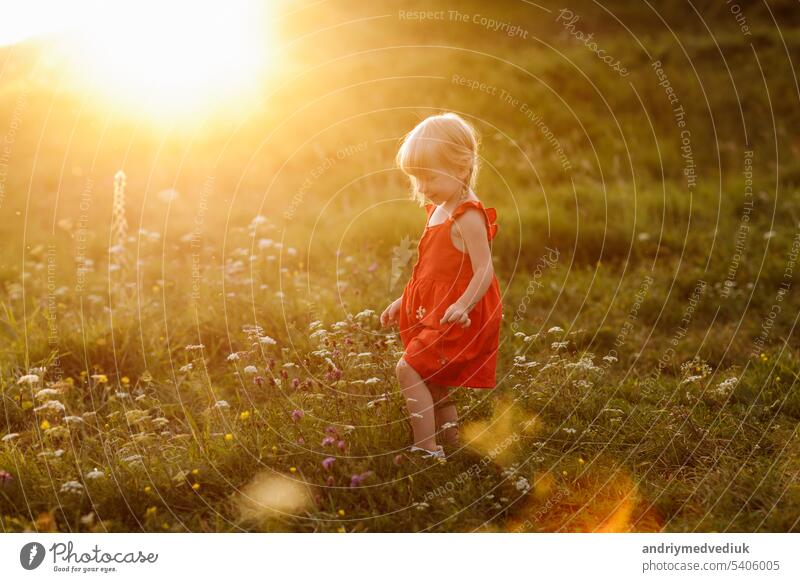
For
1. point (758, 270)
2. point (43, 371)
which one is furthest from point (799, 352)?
point (43, 371)

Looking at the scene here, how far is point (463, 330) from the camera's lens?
3.66 m

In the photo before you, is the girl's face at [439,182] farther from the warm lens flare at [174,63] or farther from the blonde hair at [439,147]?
the warm lens flare at [174,63]

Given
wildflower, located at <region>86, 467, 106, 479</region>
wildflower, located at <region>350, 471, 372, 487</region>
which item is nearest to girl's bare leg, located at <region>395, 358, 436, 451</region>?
wildflower, located at <region>350, 471, 372, 487</region>

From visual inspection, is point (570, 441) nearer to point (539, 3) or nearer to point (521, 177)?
point (521, 177)

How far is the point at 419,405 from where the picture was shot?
3.74 m

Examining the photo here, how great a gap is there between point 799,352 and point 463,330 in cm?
271

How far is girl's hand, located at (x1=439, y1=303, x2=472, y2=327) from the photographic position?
346 centimetres

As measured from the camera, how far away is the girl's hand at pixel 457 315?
3465 mm

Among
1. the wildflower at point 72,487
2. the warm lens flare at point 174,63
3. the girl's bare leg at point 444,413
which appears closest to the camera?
the wildflower at point 72,487

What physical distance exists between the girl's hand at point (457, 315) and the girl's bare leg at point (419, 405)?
378 millimetres

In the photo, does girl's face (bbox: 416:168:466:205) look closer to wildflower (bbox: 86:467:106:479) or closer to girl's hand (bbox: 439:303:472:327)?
girl's hand (bbox: 439:303:472:327)
